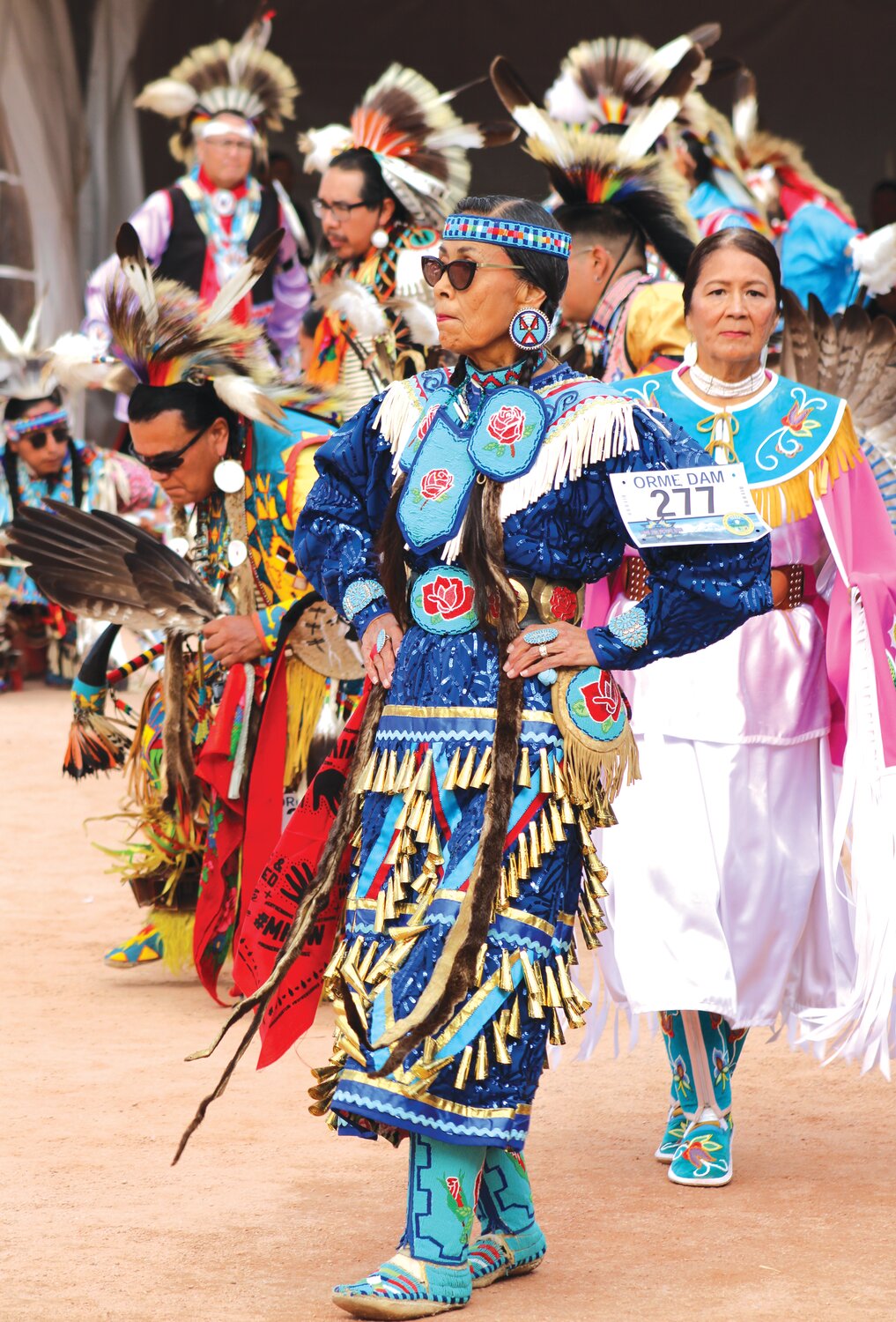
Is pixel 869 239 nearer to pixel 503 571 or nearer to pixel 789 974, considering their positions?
pixel 789 974

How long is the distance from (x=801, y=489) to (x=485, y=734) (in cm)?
114

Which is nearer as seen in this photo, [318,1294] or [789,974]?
[318,1294]

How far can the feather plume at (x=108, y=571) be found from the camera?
16.4 feet

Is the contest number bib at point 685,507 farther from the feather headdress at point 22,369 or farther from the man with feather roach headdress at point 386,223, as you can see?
the feather headdress at point 22,369

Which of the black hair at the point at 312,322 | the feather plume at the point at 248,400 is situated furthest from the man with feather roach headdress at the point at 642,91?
the feather plume at the point at 248,400

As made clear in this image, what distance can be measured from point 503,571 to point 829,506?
1075 mm

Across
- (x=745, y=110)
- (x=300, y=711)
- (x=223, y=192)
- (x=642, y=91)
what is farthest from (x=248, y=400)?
(x=745, y=110)

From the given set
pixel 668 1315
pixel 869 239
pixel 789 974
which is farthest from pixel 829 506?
pixel 869 239

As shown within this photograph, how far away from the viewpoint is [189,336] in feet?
16.2

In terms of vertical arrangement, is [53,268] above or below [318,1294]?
above

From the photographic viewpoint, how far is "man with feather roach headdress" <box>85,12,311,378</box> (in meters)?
10.0

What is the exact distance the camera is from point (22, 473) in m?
9.88

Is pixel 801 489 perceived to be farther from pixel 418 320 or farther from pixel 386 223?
pixel 386 223

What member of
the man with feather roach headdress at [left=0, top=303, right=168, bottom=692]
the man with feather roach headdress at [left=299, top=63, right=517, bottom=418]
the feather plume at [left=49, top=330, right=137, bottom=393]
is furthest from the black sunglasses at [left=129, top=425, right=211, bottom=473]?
the man with feather roach headdress at [left=0, top=303, right=168, bottom=692]
